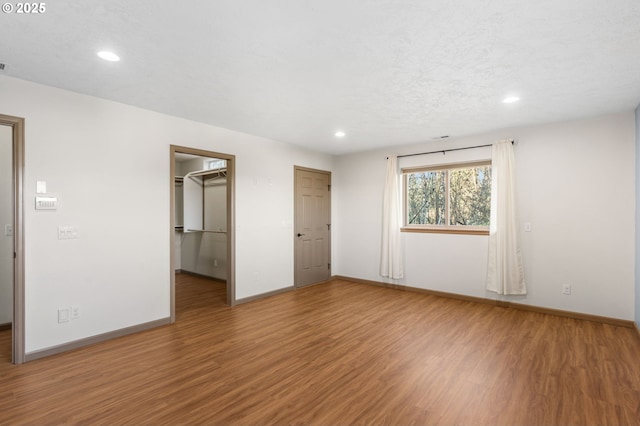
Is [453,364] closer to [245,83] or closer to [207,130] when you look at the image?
[245,83]

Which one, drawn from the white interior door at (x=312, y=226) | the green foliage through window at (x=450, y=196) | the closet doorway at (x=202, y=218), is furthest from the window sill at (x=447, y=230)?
the closet doorway at (x=202, y=218)

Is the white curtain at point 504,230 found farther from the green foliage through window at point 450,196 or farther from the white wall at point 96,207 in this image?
the white wall at point 96,207

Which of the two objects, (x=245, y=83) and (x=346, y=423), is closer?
(x=346, y=423)

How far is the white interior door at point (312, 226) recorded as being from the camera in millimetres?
5723

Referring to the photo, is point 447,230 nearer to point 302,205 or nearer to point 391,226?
point 391,226

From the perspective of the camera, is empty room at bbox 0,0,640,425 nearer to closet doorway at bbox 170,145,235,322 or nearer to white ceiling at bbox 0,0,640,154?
white ceiling at bbox 0,0,640,154

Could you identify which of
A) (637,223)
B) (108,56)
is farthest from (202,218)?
(637,223)

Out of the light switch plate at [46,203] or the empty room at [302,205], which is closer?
the empty room at [302,205]

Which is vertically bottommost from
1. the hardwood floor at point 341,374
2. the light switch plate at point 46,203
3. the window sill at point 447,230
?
the hardwood floor at point 341,374

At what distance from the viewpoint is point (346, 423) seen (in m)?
2.00

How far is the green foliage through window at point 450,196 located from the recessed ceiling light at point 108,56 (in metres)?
4.65

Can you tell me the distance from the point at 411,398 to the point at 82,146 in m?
3.88

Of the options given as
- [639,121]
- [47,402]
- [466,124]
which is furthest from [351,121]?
[47,402]

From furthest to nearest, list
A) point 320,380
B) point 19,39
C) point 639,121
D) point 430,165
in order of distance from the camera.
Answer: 1. point 430,165
2. point 639,121
3. point 320,380
4. point 19,39
